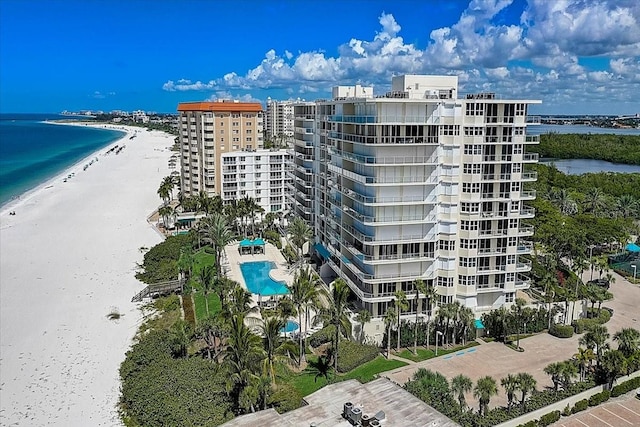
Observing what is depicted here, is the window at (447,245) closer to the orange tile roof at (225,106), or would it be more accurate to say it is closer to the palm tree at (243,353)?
the palm tree at (243,353)

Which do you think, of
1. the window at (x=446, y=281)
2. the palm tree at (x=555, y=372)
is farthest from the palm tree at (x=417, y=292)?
the palm tree at (x=555, y=372)

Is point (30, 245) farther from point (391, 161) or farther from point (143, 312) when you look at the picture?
point (391, 161)

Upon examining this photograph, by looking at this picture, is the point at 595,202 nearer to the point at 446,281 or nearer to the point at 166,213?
the point at 446,281

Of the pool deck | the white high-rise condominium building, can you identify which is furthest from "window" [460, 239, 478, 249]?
the pool deck

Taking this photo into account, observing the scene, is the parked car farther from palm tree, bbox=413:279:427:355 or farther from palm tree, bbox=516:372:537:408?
palm tree, bbox=516:372:537:408

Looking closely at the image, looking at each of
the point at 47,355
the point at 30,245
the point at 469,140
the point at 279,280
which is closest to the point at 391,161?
the point at 469,140

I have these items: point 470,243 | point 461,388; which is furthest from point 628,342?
point 461,388
